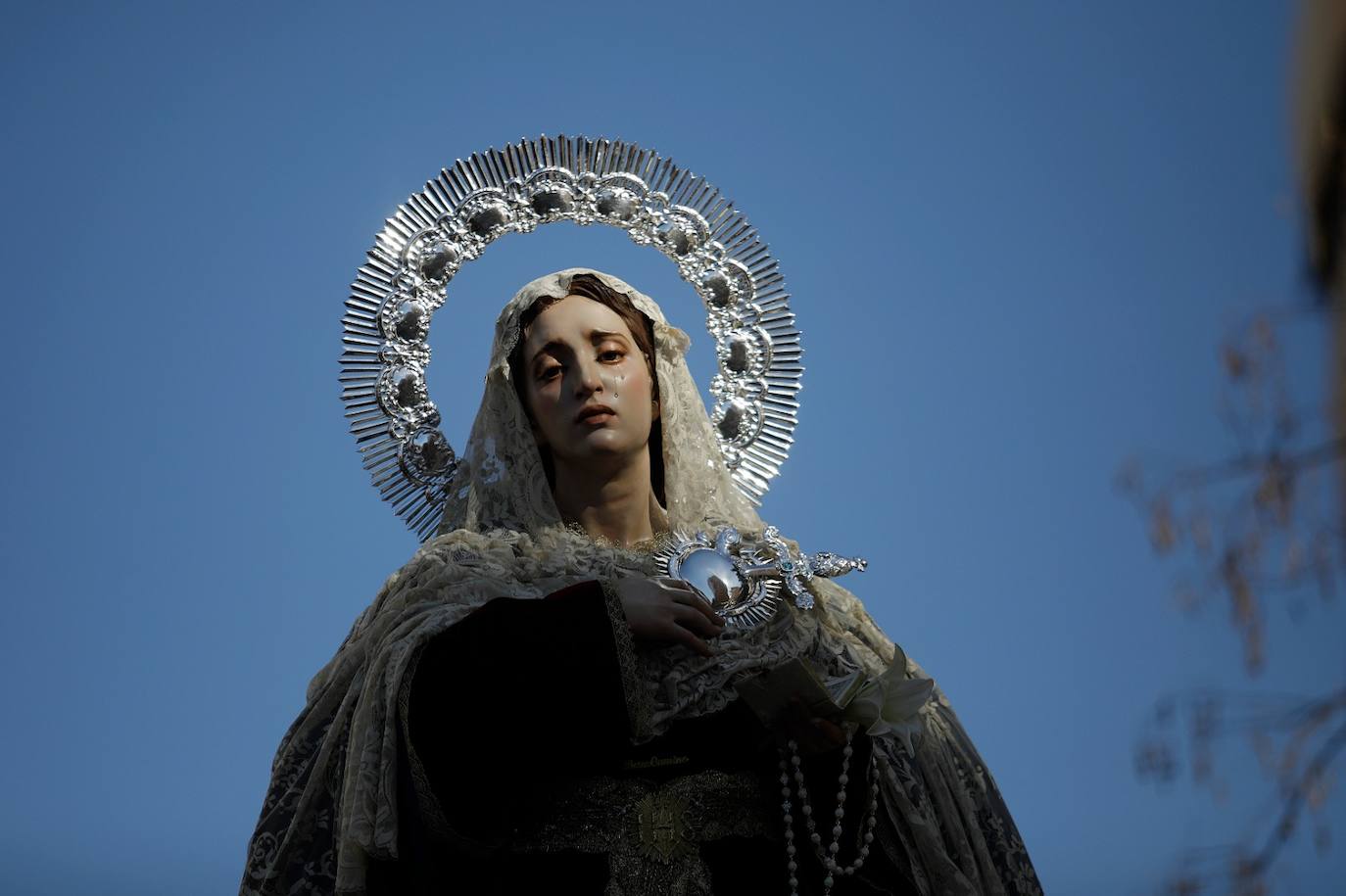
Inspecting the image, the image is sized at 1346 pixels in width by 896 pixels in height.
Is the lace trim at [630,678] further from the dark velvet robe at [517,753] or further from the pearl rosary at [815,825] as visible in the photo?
the pearl rosary at [815,825]

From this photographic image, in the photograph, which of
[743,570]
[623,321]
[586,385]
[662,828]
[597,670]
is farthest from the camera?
[623,321]

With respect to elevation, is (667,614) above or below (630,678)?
above

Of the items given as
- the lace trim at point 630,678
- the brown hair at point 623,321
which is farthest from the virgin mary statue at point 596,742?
the brown hair at point 623,321

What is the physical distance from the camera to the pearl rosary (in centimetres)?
283

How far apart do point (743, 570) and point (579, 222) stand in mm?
1284

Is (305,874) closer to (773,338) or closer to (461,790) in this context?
(461,790)

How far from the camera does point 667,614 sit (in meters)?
2.88

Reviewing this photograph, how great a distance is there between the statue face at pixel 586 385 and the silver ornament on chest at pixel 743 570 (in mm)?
301

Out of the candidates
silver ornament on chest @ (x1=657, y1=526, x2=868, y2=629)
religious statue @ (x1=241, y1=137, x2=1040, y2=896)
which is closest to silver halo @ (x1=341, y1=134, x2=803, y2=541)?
religious statue @ (x1=241, y1=137, x2=1040, y2=896)

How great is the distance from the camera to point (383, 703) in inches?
113

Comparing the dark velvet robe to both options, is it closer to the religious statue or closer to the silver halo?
the religious statue

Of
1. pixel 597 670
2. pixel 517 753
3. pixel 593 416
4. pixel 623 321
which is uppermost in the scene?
pixel 623 321

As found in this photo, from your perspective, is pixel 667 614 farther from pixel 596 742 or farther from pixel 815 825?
pixel 815 825

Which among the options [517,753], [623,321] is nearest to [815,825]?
[517,753]
